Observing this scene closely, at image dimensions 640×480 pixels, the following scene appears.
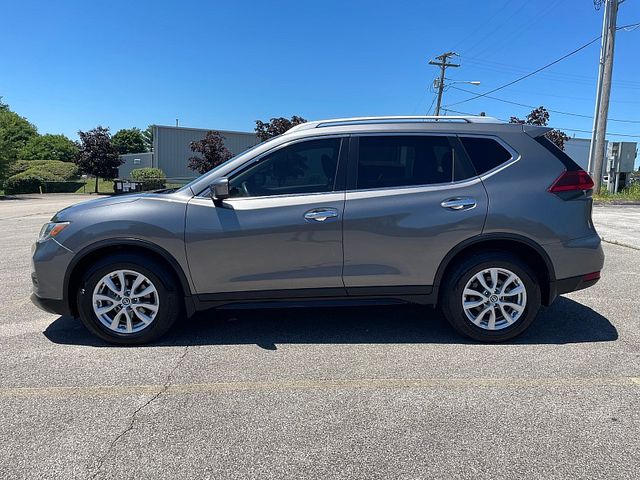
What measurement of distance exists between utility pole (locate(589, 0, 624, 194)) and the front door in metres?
21.2

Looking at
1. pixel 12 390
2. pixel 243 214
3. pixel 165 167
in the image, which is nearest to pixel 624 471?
pixel 243 214

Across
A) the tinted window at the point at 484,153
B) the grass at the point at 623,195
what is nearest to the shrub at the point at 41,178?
the grass at the point at 623,195

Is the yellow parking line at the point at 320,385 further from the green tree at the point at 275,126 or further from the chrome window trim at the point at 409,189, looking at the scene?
the green tree at the point at 275,126

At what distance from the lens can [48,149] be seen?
73.8 metres

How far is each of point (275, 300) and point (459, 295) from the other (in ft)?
5.16

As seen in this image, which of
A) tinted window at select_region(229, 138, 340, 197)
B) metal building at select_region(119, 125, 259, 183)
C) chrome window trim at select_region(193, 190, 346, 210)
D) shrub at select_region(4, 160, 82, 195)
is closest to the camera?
chrome window trim at select_region(193, 190, 346, 210)

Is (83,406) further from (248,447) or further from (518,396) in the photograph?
(518,396)

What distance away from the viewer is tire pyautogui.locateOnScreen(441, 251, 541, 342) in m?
4.07

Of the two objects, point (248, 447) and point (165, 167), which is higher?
point (165, 167)

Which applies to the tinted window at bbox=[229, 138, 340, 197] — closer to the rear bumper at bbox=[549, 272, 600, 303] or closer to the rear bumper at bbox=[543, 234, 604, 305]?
the rear bumper at bbox=[543, 234, 604, 305]

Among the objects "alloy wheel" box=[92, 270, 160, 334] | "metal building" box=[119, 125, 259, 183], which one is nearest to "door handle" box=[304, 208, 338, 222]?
"alloy wheel" box=[92, 270, 160, 334]

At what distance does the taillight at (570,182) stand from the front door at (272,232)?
1834 mm

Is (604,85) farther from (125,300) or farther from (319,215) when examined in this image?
(125,300)

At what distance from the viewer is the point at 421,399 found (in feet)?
10.5
